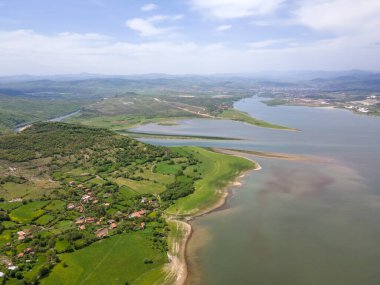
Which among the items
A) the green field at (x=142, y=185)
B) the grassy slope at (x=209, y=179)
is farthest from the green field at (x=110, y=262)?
the green field at (x=142, y=185)

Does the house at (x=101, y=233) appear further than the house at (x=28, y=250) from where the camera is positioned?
Yes

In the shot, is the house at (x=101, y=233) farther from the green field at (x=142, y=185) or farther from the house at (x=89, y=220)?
the green field at (x=142, y=185)

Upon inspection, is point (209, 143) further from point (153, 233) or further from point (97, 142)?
point (153, 233)

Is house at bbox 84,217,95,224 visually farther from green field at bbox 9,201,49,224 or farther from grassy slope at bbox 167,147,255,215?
grassy slope at bbox 167,147,255,215

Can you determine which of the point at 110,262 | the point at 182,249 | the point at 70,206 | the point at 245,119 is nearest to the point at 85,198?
the point at 70,206

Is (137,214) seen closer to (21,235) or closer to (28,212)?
(21,235)

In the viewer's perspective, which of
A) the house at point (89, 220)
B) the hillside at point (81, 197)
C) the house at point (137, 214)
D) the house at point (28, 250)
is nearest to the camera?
the house at point (28, 250)
